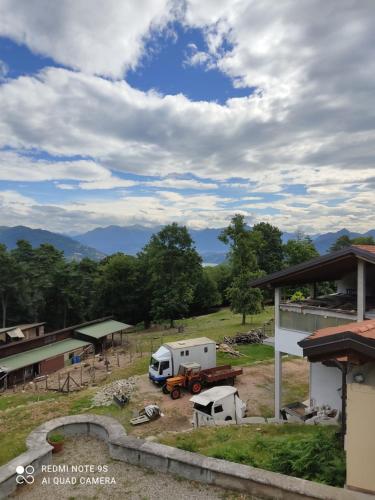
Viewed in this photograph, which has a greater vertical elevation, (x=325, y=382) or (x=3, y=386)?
(x=325, y=382)

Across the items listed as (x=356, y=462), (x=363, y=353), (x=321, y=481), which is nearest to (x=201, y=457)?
(x=321, y=481)

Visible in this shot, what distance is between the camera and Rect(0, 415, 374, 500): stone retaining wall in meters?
7.00

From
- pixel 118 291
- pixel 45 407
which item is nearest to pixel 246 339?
pixel 45 407

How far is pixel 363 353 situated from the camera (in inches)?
249

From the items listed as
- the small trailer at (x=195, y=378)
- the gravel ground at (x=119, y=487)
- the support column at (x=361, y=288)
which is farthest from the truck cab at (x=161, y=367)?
the support column at (x=361, y=288)

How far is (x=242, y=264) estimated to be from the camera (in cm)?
3869

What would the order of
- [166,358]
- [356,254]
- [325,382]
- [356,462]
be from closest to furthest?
[356,462] → [356,254] → [325,382] → [166,358]

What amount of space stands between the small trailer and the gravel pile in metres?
2.46

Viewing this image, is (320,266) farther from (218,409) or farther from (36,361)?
(36,361)

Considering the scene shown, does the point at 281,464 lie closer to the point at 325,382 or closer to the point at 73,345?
the point at 325,382

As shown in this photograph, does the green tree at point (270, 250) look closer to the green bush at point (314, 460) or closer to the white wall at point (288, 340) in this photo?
the white wall at point (288, 340)

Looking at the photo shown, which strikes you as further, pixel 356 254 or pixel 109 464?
pixel 356 254

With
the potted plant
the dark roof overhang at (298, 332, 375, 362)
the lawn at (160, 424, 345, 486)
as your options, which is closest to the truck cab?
the lawn at (160, 424, 345, 486)

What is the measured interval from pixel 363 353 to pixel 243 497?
393 centimetres
